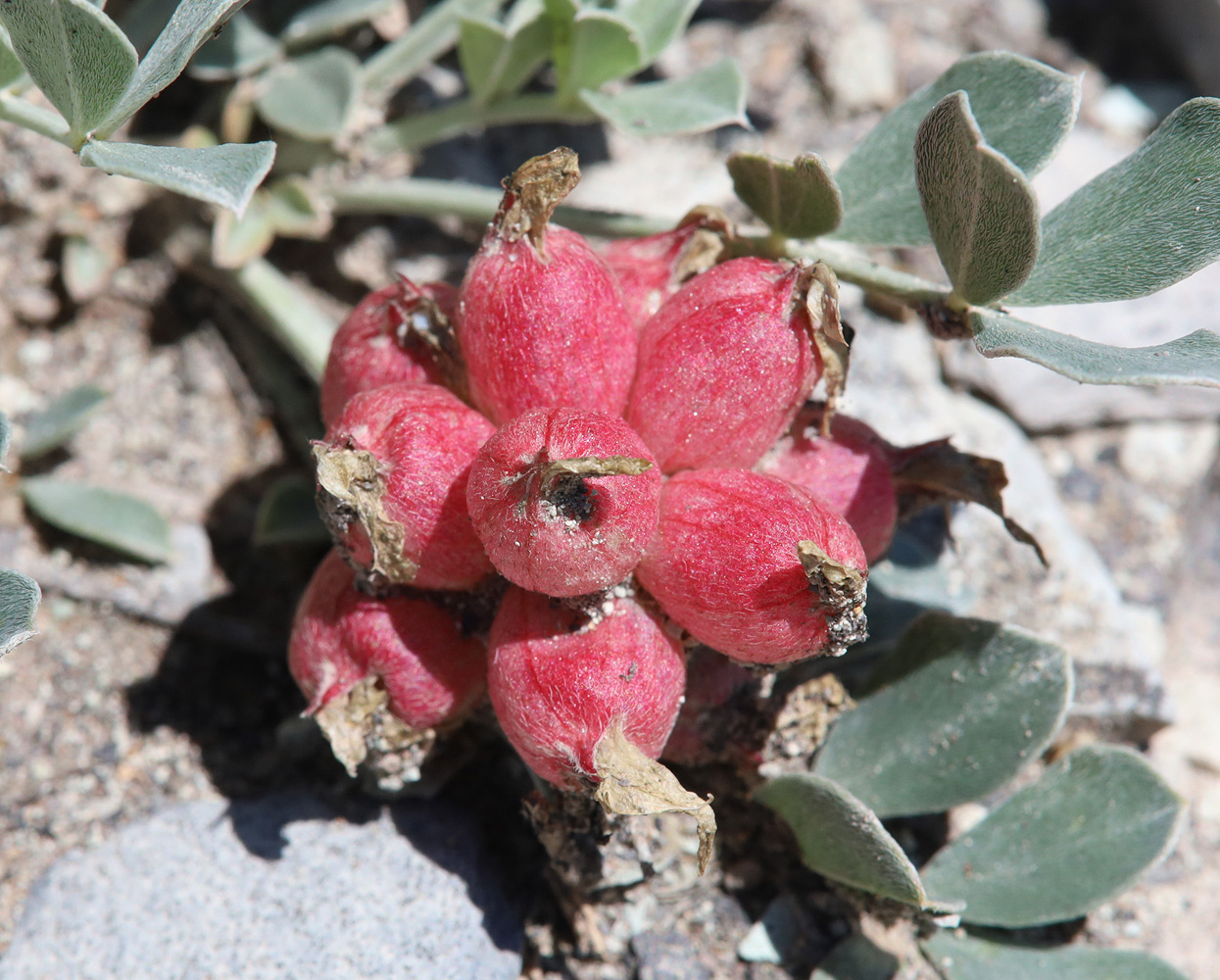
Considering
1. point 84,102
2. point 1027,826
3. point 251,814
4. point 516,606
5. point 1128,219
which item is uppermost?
point 1128,219

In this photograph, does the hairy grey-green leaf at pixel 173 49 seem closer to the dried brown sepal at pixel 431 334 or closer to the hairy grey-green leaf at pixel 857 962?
the dried brown sepal at pixel 431 334

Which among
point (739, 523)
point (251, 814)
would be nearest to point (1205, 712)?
point (739, 523)

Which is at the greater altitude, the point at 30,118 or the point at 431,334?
the point at 30,118

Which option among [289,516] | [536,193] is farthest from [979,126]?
[289,516]

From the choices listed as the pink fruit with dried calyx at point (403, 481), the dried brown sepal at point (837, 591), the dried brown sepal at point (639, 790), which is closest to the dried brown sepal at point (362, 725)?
the pink fruit with dried calyx at point (403, 481)

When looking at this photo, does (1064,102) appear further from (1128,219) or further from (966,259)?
(966,259)

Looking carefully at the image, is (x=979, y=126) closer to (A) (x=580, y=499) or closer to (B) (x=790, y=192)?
(B) (x=790, y=192)

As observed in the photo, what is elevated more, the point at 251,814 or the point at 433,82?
the point at 433,82
